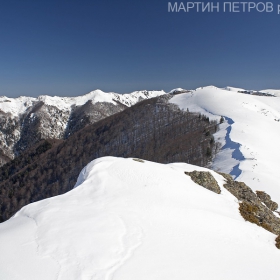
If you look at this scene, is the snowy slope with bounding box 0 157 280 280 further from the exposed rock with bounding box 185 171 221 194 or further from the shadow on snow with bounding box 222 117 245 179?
the shadow on snow with bounding box 222 117 245 179

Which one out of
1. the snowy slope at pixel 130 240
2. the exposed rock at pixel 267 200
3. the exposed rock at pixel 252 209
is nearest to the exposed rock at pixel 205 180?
the exposed rock at pixel 252 209

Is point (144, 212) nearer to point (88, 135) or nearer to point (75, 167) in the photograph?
point (75, 167)

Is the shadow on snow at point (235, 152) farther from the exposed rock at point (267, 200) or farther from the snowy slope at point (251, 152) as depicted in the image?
the exposed rock at point (267, 200)

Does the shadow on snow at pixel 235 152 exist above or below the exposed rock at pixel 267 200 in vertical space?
above

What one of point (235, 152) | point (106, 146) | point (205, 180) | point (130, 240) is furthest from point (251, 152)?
point (106, 146)

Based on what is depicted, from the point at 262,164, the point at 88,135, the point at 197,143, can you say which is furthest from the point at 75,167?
the point at 262,164

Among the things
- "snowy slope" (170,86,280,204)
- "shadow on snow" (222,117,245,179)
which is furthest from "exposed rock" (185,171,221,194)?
"shadow on snow" (222,117,245,179)

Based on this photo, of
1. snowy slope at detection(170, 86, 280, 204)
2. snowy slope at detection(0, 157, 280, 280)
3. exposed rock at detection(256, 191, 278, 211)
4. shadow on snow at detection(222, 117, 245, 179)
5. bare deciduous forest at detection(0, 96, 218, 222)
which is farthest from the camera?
bare deciduous forest at detection(0, 96, 218, 222)

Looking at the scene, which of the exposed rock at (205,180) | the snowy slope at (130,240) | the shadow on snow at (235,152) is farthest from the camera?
the shadow on snow at (235,152)
